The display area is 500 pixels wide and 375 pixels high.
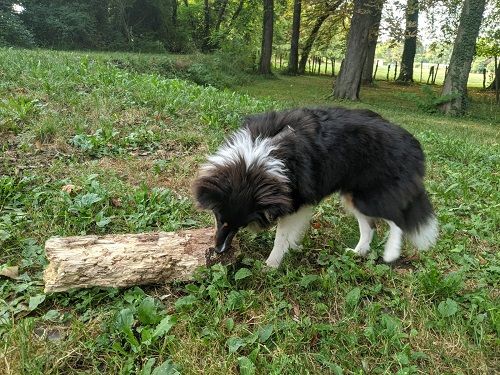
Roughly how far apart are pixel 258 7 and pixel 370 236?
30070 millimetres

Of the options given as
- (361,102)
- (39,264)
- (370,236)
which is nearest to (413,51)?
(361,102)

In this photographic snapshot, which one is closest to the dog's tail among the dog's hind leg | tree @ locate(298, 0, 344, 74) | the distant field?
the dog's hind leg

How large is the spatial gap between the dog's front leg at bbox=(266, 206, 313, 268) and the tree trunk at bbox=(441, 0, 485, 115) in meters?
13.9

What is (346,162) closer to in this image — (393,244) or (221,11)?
(393,244)

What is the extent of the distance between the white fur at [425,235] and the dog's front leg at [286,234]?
100 centimetres

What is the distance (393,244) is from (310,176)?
42.4 inches

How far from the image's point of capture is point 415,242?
385 centimetres

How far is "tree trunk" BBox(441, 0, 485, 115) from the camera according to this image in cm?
1449

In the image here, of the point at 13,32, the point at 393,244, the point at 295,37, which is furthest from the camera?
the point at 295,37

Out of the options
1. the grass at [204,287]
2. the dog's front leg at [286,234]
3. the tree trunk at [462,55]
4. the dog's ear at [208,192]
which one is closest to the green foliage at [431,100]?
the tree trunk at [462,55]

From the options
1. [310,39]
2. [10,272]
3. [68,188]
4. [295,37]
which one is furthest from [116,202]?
[310,39]

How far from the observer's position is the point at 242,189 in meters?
2.99

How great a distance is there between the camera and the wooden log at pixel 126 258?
9.59ft

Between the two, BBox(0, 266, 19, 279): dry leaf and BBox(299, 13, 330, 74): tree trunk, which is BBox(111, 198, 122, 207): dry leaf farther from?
BBox(299, 13, 330, 74): tree trunk
